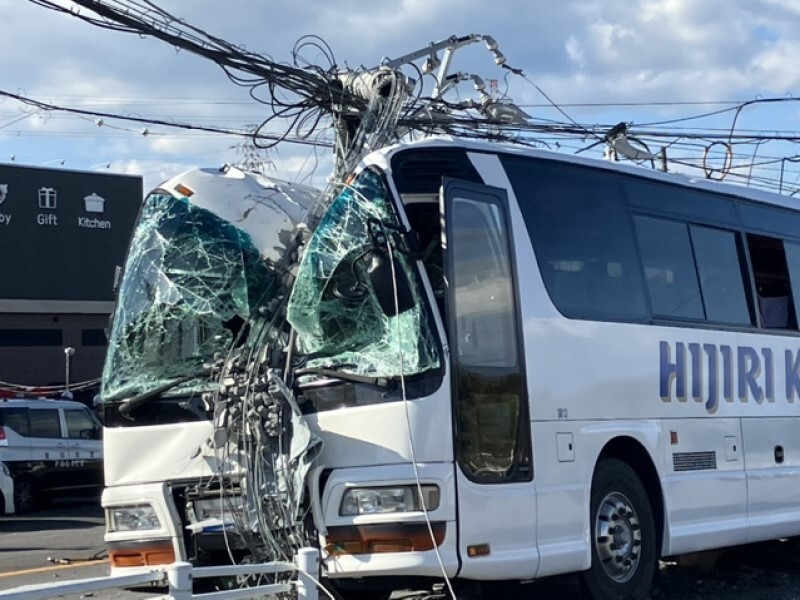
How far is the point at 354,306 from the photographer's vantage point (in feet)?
23.6

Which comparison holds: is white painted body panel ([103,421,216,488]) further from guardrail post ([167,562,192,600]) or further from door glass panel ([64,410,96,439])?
door glass panel ([64,410,96,439])

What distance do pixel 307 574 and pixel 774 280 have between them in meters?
6.58

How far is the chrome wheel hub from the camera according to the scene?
8.11 metres

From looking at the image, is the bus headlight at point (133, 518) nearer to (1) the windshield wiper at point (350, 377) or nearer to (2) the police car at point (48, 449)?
(1) the windshield wiper at point (350, 377)

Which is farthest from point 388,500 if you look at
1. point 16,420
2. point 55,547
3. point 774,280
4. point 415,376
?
point 16,420

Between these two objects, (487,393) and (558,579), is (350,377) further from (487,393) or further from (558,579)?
(558,579)

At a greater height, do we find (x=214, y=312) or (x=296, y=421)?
(x=214, y=312)

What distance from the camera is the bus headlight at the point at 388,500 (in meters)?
6.74

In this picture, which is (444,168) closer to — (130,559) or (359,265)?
(359,265)

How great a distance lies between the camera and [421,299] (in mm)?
6980

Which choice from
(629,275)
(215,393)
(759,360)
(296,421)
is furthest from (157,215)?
(759,360)

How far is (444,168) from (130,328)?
2.53 m

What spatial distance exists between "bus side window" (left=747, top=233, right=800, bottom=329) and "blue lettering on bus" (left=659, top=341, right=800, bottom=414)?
343mm

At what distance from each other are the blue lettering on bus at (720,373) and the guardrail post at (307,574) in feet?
12.7
